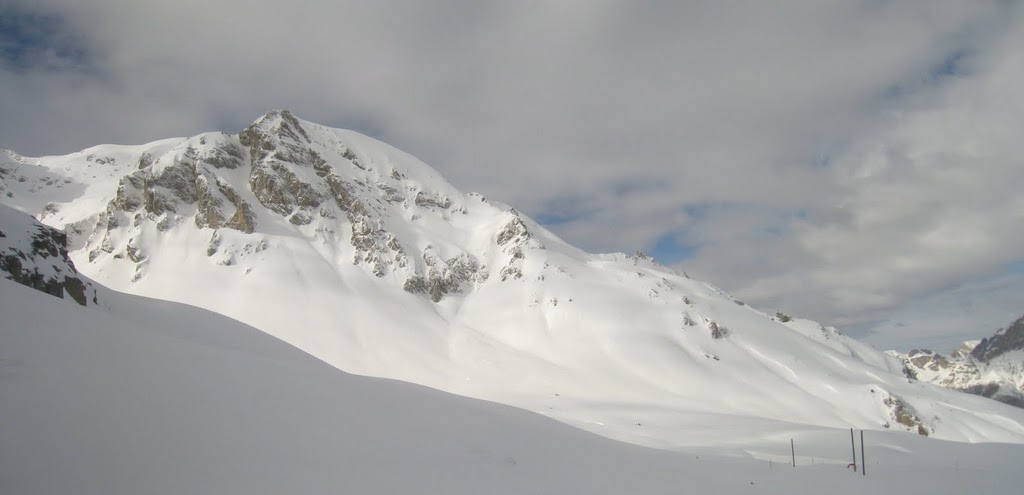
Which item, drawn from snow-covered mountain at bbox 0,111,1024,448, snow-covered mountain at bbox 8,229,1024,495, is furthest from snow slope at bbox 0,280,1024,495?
snow-covered mountain at bbox 0,111,1024,448

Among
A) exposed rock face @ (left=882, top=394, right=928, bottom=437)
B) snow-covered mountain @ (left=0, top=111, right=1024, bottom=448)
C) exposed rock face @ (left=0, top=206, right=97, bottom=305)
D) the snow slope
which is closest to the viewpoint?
the snow slope

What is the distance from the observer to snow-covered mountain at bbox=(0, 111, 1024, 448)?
214 feet

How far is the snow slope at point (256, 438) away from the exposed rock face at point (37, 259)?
1211cm

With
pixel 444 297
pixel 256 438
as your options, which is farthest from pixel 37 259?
pixel 444 297

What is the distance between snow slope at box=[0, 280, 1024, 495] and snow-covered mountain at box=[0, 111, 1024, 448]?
27274 millimetres

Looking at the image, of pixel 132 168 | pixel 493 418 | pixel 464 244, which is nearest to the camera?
pixel 493 418

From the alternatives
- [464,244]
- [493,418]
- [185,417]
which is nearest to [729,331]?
[464,244]

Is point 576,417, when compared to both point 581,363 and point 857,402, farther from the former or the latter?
point 857,402

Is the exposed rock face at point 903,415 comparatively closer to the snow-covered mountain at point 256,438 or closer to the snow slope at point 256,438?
the snow-covered mountain at point 256,438

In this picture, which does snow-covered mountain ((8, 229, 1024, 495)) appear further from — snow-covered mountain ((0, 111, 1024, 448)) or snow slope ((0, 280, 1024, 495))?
snow-covered mountain ((0, 111, 1024, 448))

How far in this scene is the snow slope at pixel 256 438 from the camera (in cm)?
495

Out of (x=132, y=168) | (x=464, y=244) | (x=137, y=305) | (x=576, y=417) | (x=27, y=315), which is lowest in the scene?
(x=576, y=417)

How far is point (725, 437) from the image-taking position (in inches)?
1467

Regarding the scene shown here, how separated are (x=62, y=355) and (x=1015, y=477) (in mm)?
25286
